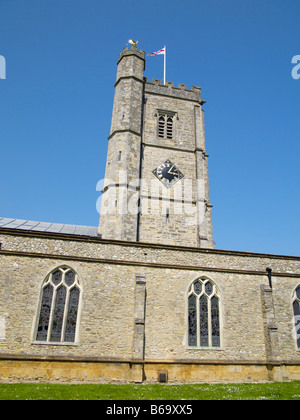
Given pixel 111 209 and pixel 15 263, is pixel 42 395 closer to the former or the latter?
pixel 15 263

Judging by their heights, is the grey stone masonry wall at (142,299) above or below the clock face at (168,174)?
below

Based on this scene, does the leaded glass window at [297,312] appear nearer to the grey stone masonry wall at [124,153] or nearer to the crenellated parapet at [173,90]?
the grey stone masonry wall at [124,153]

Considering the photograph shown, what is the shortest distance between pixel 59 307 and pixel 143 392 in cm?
471

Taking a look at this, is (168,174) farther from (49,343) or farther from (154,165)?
(49,343)

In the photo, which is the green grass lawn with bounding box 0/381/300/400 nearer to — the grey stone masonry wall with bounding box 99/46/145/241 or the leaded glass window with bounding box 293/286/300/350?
the leaded glass window with bounding box 293/286/300/350

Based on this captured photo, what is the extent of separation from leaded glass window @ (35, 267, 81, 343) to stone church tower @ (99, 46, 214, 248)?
7.19 m

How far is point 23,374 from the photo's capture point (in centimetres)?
1130

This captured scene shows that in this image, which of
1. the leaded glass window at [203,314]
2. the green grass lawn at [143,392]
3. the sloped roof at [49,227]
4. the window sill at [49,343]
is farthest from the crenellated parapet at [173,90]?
the green grass lawn at [143,392]

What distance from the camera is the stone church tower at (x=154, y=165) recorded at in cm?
2144

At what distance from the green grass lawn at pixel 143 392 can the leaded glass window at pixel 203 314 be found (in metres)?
2.05

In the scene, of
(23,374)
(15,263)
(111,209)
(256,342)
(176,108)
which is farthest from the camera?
(176,108)

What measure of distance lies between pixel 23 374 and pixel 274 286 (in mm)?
11075

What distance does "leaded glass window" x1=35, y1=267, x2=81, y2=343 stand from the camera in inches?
480
